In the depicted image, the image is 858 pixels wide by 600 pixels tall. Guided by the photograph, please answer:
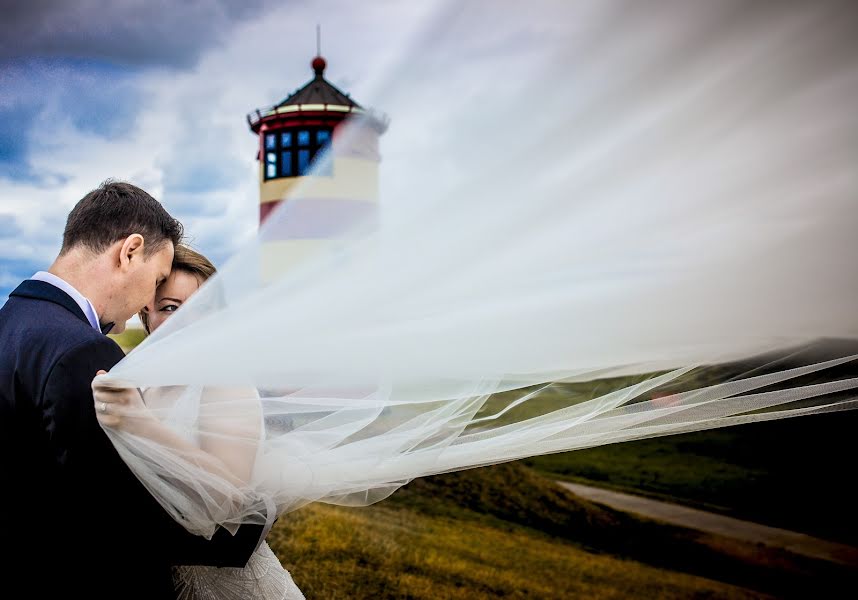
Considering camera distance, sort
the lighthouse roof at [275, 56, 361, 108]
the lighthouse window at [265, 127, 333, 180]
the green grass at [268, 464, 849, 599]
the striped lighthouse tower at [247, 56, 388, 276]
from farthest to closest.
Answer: the lighthouse roof at [275, 56, 361, 108] → the lighthouse window at [265, 127, 333, 180] → the green grass at [268, 464, 849, 599] → the striped lighthouse tower at [247, 56, 388, 276]

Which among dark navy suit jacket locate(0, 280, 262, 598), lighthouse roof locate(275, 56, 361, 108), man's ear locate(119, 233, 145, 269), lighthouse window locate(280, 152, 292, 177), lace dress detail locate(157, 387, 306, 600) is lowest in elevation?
lace dress detail locate(157, 387, 306, 600)

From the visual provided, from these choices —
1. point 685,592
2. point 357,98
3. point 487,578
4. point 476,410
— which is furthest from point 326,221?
point 685,592

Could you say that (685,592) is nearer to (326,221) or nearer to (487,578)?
(487,578)

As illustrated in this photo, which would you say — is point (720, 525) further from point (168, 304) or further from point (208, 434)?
point (208, 434)

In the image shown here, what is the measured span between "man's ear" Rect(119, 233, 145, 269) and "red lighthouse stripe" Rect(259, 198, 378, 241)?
15.8 inches

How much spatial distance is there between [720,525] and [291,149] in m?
12.6

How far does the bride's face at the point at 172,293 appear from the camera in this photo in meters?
2.64

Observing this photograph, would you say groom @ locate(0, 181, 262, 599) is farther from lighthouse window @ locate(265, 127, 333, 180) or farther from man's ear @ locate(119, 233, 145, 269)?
lighthouse window @ locate(265, 127, 333, 180)

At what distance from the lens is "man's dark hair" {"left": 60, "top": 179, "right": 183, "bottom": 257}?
6.47 ft

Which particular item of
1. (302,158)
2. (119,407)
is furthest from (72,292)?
(302,158)

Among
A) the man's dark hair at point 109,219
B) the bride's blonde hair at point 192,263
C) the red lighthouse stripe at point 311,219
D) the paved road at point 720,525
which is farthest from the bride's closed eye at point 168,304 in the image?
the paved road at point 720,525

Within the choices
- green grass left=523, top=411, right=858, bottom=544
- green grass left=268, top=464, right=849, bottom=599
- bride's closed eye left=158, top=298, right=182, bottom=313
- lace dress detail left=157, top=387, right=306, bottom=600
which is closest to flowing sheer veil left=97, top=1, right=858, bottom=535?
lace dress detail left=157, top=387, right=306, bottom=600

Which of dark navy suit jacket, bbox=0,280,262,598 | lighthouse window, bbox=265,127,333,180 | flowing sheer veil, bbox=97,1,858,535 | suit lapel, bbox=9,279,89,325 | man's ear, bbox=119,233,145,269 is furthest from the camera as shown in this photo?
lighthouse window, bbox=265,127,333,180

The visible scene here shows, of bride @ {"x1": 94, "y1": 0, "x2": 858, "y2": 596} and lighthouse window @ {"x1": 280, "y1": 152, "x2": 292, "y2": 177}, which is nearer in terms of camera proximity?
bride @ {"x1": 94, "y1": 0, "x2": 858, "y2": 596}
